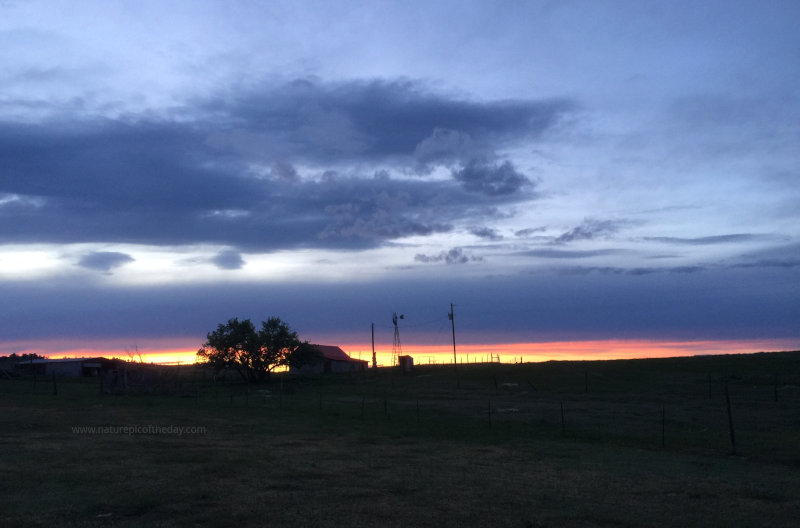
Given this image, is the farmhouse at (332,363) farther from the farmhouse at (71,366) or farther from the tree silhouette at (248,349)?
the farmhouse at (71,366)

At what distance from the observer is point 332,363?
101438 mm

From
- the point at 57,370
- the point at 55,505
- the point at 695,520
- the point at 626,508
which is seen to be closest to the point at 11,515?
the point at 55,505

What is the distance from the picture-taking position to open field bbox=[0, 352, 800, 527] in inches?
512

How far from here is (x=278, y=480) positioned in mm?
16359

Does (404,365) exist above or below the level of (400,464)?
above

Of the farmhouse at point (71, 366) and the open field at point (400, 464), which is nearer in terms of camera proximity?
the open field at point (400, 464)

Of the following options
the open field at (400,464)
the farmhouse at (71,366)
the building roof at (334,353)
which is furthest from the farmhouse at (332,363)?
the open field at (400,464)

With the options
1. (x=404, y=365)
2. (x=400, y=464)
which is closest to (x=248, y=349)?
(x=404, y=365)

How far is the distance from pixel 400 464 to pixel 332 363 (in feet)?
272

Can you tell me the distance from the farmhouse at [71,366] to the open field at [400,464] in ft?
148

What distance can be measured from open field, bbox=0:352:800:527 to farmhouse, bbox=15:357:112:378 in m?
45.1

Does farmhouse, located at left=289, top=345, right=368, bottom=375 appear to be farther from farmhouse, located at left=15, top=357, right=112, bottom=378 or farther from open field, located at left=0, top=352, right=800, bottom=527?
open field, located at left=0, top=352, right=800, bottom=527

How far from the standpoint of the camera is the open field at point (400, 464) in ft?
42.7

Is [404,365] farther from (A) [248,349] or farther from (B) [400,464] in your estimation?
(B) [400,464]
